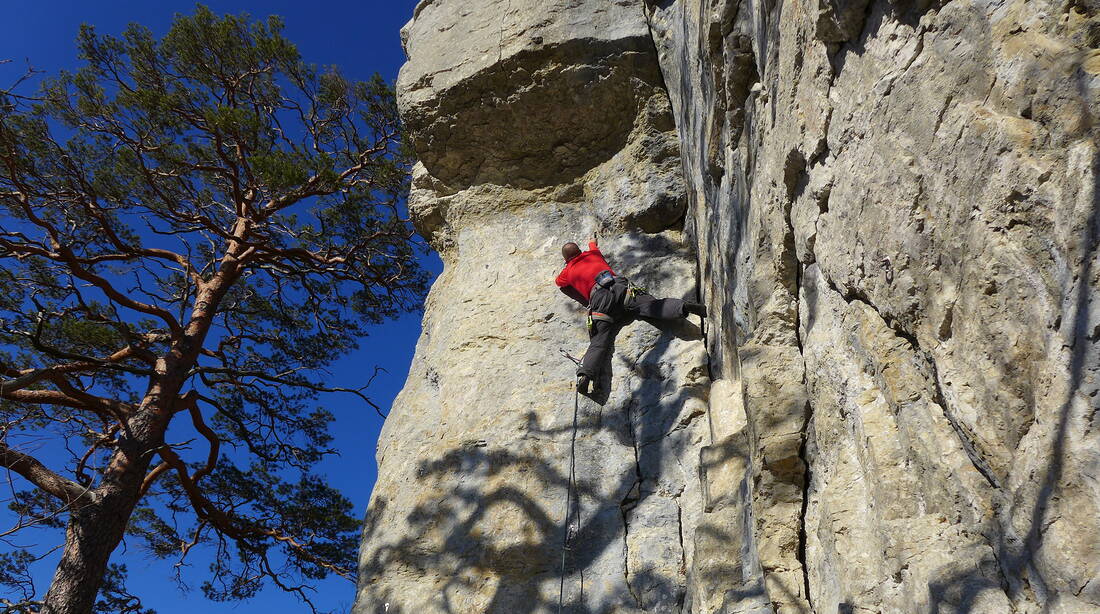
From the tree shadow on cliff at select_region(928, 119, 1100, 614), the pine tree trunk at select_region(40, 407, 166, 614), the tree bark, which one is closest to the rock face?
the tree shadow on cliff at select_region(928, 119, 1100, 614)

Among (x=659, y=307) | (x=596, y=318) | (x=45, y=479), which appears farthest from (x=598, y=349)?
(x=45, y=479)

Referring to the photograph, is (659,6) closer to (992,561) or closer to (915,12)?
(915,12)

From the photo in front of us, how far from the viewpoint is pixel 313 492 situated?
7.88m

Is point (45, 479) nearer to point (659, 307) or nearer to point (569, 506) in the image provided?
point (569, 506)

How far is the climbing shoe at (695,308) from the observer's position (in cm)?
454

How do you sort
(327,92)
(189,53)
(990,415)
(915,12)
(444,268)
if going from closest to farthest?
(990,415) < (915,12) < (444,268) < (189,53) < (327,92)

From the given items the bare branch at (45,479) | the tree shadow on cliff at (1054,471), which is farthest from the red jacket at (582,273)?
the bare branch at (45,479)

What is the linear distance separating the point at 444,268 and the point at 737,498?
11.9ft

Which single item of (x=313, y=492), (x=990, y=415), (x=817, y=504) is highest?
(x=313, y=492)

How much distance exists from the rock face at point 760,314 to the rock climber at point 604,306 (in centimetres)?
12

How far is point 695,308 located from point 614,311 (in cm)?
52

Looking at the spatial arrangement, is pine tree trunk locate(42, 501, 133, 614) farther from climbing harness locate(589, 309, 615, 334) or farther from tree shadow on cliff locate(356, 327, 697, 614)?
climbing harness locate(589, 309, 615, 334)

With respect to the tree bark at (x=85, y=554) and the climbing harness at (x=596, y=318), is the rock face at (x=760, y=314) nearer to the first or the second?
the climbing harness at (x=596, y=318)

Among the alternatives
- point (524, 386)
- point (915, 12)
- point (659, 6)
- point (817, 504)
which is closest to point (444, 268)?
point (524, 386)
